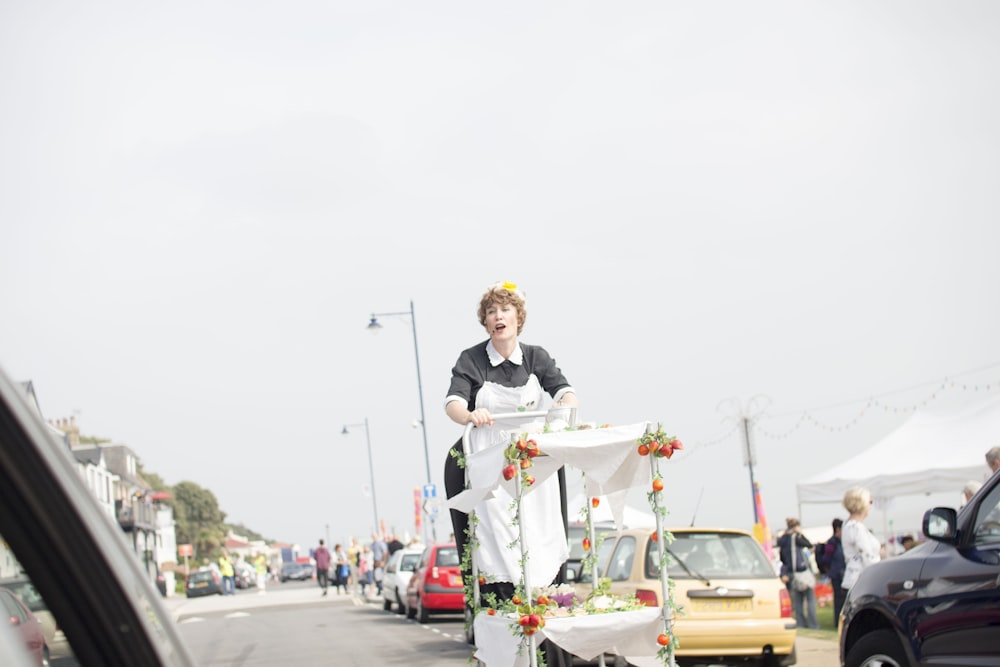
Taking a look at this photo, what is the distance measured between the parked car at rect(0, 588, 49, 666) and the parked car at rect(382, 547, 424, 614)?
2552cm

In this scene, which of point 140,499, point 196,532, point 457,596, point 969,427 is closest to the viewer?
point 140,499

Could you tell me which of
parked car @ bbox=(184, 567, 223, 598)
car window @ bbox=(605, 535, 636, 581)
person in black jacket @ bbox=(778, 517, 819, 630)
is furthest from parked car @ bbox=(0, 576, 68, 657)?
parked car @ bbox=(184, 567, 223, 598)

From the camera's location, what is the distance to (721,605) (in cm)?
1198

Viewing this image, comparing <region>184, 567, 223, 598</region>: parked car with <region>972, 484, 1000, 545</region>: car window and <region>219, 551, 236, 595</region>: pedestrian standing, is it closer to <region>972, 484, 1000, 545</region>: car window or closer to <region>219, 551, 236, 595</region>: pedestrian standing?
<region>219, 551, 236, 595</region>: pedestrian standing

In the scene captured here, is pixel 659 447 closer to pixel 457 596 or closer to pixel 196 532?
pixel 457 596

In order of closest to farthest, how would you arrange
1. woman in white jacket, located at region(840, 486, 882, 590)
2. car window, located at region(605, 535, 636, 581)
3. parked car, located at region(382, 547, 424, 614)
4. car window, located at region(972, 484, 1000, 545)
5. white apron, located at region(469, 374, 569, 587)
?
1. car window, located at region(972, 484, 1000, 545)
2. white apron, located at region(469, 374, 569, 587)
3. car window, located at region(605, 535, 636, 581)
4. woman in white jacket, located at region(840, 486, 882, 590)
5. parked car, located at region(382, 547, 424, 614)

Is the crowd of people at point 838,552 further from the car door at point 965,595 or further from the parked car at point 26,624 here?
the parked car at point 26,624

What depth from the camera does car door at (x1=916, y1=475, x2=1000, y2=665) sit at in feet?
17.5

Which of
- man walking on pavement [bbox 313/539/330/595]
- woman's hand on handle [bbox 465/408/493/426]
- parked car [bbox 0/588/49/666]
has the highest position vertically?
woman's hand on handle [bbox 465/408/493/426]

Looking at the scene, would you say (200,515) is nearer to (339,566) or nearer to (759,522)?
(339,566)

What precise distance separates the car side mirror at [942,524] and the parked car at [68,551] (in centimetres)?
496

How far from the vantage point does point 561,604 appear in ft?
19.6

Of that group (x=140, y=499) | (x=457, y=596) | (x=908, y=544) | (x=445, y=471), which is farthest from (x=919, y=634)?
(x=457, y=596)

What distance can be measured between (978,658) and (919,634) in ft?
1.76
